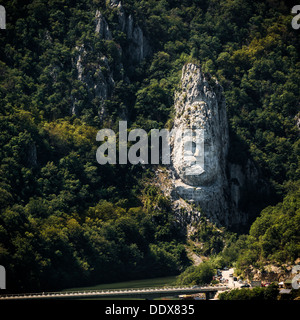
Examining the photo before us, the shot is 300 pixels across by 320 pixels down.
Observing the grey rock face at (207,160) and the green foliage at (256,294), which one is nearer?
the green foliage at (256,294)

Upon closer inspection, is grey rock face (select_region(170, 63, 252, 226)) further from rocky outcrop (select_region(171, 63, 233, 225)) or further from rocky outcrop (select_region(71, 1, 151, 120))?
rocky outcrop (select_region(71, 1, 151, 120))

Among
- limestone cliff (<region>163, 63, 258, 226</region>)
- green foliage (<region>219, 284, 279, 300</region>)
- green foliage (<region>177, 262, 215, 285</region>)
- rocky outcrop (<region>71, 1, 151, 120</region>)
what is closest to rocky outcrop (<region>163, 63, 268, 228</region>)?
limestone cliff (<region>163, 63, 258, 226</region>)

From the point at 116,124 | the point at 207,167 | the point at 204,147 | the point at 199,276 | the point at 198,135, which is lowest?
the point at 199,276

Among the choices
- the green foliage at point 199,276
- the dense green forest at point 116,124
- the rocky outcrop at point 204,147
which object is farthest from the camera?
the rocky outcrop at point 204,147

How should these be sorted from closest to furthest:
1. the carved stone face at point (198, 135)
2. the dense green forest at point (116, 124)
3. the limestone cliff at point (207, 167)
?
1. the dense green forest at point (116, 124)
2. the limestone cliff at point (207, 167)
3. the carved stone face at point (198, 135)

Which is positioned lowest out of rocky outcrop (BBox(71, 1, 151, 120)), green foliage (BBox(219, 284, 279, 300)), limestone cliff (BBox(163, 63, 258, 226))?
green foliage (BBox(219, 284, 279, 300))

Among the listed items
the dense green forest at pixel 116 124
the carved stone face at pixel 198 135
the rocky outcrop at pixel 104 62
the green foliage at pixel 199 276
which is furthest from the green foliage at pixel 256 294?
the rocky outcrop at pixel 104 62

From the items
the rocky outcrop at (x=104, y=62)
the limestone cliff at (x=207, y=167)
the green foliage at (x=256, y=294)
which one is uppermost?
the rocky outcrop at (x=104, y=62)

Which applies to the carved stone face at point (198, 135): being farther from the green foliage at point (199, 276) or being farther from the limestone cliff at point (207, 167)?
the green foliage at point (199, 276)

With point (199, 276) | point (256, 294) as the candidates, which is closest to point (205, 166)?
point (199, 276)

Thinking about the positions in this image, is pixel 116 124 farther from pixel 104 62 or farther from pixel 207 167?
pixel 207 167
